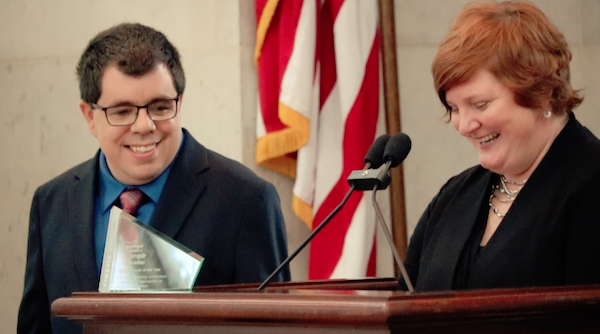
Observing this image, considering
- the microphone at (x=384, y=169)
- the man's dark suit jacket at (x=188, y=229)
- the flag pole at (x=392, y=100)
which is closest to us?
the microphone at (x=384, y=169)

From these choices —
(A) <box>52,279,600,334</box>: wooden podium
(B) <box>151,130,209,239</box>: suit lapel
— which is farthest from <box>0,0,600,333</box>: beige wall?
(A) <box>52,279,600,334</box>: wooden podium

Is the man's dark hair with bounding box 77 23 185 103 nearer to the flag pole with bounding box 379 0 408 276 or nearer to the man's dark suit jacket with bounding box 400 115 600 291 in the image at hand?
the man's dark suit jacket with bounding box 400 115 600 291

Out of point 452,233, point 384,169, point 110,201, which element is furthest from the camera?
point 110,201

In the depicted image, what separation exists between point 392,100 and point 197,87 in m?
0.99

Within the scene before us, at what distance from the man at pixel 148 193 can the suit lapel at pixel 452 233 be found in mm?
673

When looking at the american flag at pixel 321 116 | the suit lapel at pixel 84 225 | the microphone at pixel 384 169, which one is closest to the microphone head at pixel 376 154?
the microphone at pixel 384 169

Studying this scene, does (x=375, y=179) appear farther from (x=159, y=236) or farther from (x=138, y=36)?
(x=138, y=36)

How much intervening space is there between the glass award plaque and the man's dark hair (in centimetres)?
81

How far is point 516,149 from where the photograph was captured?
2113 mm

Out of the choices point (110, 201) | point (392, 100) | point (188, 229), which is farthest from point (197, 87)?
point (188, 229)

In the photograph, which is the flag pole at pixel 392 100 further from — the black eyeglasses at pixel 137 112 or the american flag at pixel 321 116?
the black eyeglasses at pixel 137 112

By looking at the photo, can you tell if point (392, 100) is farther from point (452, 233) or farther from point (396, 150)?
point (396, 150)

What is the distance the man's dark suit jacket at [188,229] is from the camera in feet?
8.93

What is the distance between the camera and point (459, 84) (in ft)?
7.03
